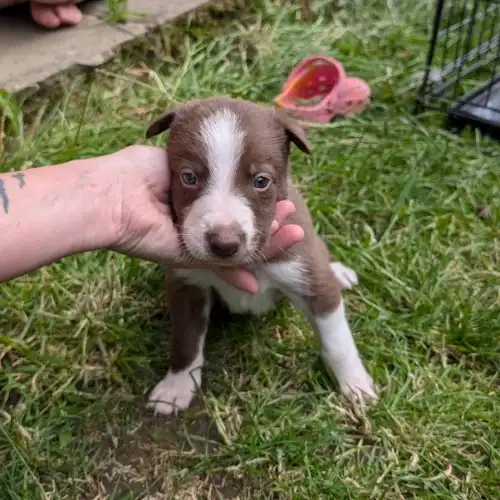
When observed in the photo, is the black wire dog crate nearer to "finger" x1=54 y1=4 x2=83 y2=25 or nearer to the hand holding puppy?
"finger" x1=54 y1=4 x2=83 y2=25

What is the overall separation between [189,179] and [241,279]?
1.35 ft

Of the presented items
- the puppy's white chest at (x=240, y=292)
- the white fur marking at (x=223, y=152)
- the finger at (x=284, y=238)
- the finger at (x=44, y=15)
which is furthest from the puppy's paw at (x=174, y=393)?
the finger at (x=44, y=15)

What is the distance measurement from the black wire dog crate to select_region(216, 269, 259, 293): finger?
8.32ft

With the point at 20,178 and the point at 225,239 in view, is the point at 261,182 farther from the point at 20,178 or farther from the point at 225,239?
the point at 20,178

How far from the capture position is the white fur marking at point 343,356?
2.83m

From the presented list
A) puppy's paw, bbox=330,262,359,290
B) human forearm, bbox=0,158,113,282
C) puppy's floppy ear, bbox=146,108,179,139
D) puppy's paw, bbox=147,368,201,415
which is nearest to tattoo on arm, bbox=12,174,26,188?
human forearm, bbox=0,158,113,282

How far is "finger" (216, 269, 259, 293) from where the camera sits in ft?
8.65

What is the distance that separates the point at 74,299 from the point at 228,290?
2.76 feet

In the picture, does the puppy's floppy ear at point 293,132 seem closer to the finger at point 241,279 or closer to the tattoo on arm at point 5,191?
the finger at point 241,279

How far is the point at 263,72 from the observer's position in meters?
4.97

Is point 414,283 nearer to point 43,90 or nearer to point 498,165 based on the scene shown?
point 498,165

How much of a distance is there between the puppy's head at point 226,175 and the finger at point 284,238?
0.32 feet

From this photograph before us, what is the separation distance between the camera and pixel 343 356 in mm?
2869

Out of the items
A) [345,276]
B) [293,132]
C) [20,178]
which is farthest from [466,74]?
[20,178]
